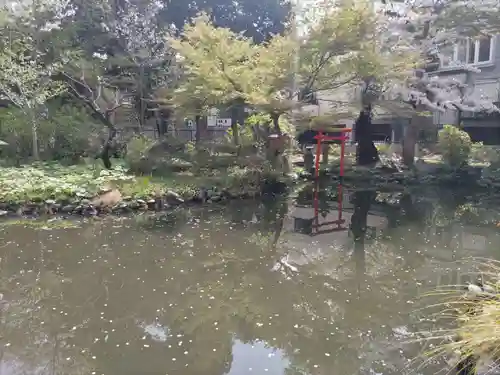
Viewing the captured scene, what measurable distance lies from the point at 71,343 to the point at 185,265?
232cm

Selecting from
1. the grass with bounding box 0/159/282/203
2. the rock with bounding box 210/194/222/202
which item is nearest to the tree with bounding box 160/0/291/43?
the grass with bounding box 0/159/282/203

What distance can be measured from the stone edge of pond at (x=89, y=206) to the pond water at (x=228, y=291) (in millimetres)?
549

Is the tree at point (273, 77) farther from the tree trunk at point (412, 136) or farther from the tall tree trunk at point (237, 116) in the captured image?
the tree trunk at point (412, 136)

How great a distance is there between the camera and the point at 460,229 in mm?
8453

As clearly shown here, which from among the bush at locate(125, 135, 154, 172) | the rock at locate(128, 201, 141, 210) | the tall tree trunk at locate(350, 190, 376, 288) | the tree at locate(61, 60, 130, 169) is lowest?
the tall tree trunk at locate(350, 190, 376, 288)

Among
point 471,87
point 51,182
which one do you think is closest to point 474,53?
point 471,87

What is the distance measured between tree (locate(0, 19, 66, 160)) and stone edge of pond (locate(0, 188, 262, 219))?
4073 millimetres

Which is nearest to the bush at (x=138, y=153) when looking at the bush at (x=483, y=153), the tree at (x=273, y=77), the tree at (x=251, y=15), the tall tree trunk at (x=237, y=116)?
the tall tree trunk at (x=237, y=116)

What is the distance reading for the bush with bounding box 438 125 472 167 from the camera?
1325 centimetres

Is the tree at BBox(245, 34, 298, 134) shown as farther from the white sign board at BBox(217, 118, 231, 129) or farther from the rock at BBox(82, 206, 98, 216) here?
the white sign board at BBox(217, 118, 231, 129)

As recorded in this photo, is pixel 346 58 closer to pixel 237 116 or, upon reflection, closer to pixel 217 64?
pixel 217 64

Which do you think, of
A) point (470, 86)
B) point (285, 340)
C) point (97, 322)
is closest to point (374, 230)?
point (285, 340)

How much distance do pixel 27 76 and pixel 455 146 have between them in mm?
12721

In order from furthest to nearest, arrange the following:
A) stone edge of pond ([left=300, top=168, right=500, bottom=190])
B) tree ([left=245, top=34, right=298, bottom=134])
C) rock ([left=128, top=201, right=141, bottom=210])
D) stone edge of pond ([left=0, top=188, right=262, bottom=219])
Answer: stone edge of pond ([left=300, top=168, right=500, bottom=190]) < tree ([left=245, top=34, right=298, bottom=134]) < rock ([left=128, top=201, right=141, bottom=210]) < stone edge of pond ([left=0, top=188, right=262, bottom=219])
